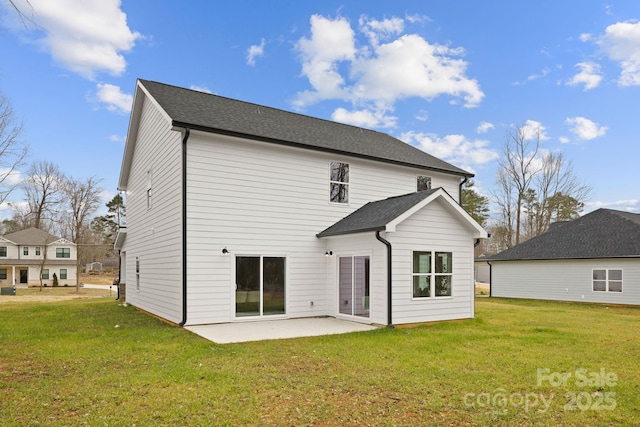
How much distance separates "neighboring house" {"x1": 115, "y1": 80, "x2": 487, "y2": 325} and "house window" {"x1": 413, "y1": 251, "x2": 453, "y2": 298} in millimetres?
29

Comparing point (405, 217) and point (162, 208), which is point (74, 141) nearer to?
point (162, 208)

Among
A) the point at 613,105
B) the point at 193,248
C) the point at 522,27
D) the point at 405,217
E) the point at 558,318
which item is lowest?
the point at 558,318

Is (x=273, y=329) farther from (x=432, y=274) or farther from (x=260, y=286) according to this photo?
(x=432, y=274)

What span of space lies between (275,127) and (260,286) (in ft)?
15.9

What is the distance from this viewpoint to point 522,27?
1706 cm

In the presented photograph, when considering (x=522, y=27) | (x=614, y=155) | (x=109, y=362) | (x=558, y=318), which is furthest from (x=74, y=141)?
(x=614, y=155)

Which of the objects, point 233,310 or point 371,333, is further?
point 233,310

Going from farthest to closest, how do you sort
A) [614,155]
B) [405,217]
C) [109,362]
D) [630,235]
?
[614,155] → [630,235] → [405,217] → [109,362]

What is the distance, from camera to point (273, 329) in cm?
998

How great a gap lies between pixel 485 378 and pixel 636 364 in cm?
295

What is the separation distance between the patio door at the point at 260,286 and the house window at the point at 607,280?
1635cm

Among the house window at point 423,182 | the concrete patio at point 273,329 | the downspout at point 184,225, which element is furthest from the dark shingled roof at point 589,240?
the downspout at point 184,225

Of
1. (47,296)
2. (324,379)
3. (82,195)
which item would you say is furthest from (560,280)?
(82,195)

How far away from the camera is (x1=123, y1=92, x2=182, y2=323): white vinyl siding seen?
10930mm
